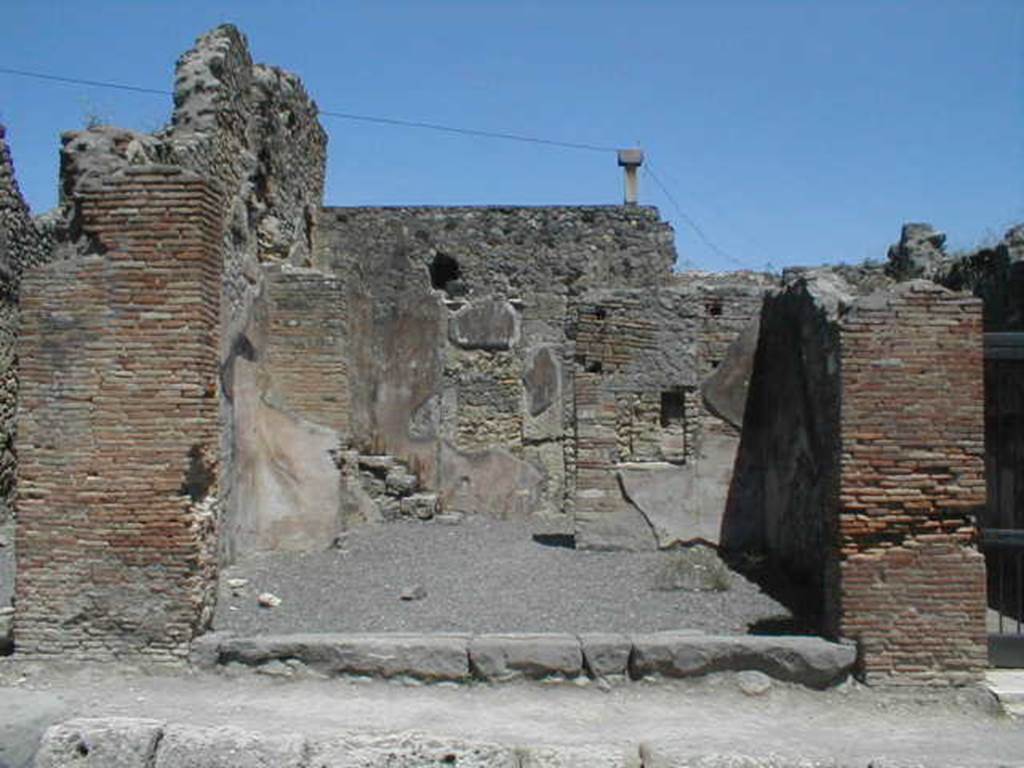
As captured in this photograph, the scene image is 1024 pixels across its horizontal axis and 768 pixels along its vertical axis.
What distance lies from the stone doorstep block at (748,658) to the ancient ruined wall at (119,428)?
8.86ft

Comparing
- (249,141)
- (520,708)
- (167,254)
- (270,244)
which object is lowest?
(520,708)

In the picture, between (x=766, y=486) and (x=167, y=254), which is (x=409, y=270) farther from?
(x=167, y=254)

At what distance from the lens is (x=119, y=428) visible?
6.40 meters

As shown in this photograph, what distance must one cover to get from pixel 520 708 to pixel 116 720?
2065 mm

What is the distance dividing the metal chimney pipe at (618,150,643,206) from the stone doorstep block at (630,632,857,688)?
43.6 feet

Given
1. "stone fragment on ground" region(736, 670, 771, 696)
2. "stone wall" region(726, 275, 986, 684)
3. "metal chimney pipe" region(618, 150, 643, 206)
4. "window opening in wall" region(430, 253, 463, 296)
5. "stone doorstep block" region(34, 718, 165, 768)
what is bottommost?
"stone doorstep block" region(34, 718, 165, 768)

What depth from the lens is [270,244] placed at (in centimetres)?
1135

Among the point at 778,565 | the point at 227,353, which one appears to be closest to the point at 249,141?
the point at 227,353

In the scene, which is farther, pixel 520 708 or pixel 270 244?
pixel 270 244

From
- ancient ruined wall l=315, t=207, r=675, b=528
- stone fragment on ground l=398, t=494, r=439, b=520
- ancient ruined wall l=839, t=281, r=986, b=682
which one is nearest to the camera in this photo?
ancient ruined wall l=839, t=281, r=986, b=682

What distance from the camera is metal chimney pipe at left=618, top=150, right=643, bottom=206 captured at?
1861 centimetres

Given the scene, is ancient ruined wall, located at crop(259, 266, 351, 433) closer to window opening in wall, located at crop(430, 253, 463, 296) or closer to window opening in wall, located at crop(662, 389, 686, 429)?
window opening in wall, located at crop(662, 389, 686, 429)

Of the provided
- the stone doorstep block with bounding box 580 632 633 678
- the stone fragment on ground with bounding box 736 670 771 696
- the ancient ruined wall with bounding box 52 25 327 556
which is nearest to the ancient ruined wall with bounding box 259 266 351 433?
the ancient ruined wall with bounding box 52 25 327 556

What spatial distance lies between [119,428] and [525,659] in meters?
2.73
